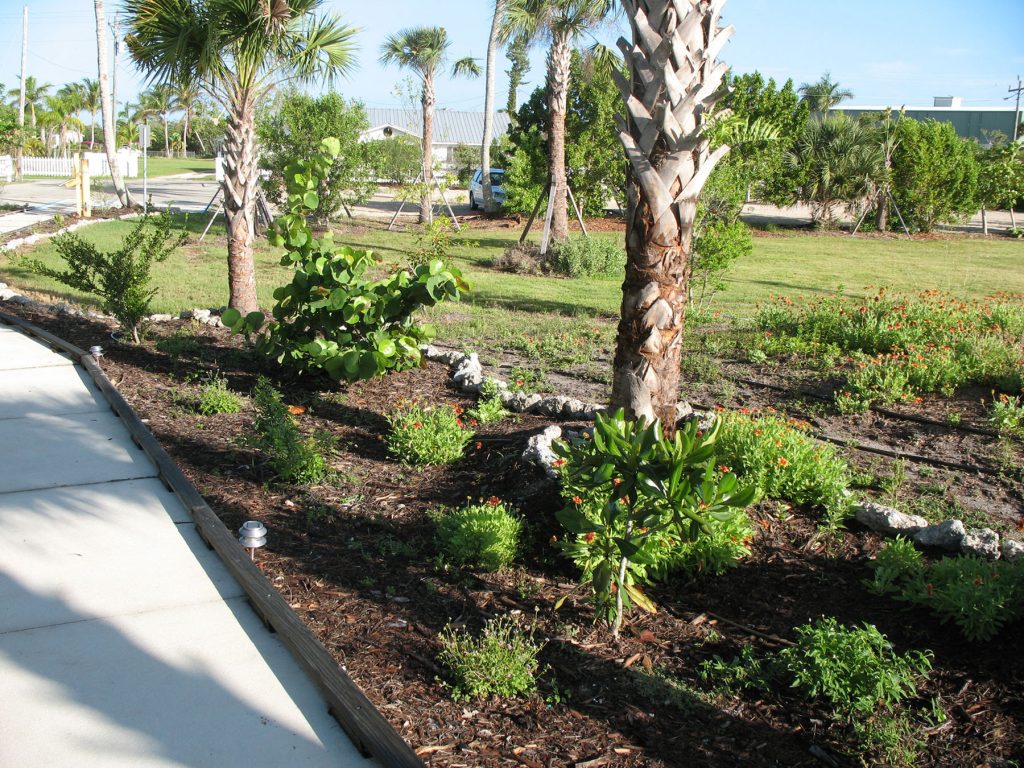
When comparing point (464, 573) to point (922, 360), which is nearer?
point (464, 573)

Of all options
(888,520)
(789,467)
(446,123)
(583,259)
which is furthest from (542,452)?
(446,123)

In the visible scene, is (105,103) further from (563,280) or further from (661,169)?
(661,169)

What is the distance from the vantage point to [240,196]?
30.2ft

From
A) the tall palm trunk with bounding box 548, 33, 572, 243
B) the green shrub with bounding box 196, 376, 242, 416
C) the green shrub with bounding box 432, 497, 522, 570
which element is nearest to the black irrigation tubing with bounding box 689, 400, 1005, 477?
the green shrub with bounding box 432, 497, 522, 570

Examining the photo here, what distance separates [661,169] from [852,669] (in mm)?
2542

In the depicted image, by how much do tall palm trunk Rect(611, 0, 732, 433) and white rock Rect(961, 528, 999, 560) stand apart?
5.09ft

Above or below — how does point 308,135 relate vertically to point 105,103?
below

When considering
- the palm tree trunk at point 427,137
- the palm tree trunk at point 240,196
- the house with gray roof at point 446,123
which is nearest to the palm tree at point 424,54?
the palm tree trunk at point 427,137

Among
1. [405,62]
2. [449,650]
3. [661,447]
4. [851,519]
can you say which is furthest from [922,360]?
[405,62]

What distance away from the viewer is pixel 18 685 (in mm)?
2924

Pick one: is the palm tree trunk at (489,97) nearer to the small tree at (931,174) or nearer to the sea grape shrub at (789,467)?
the small tree at (931,174)

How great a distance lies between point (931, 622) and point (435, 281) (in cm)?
400

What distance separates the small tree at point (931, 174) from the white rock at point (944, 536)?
24.6 meters

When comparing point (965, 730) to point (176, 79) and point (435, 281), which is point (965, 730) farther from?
point (176, 79)
